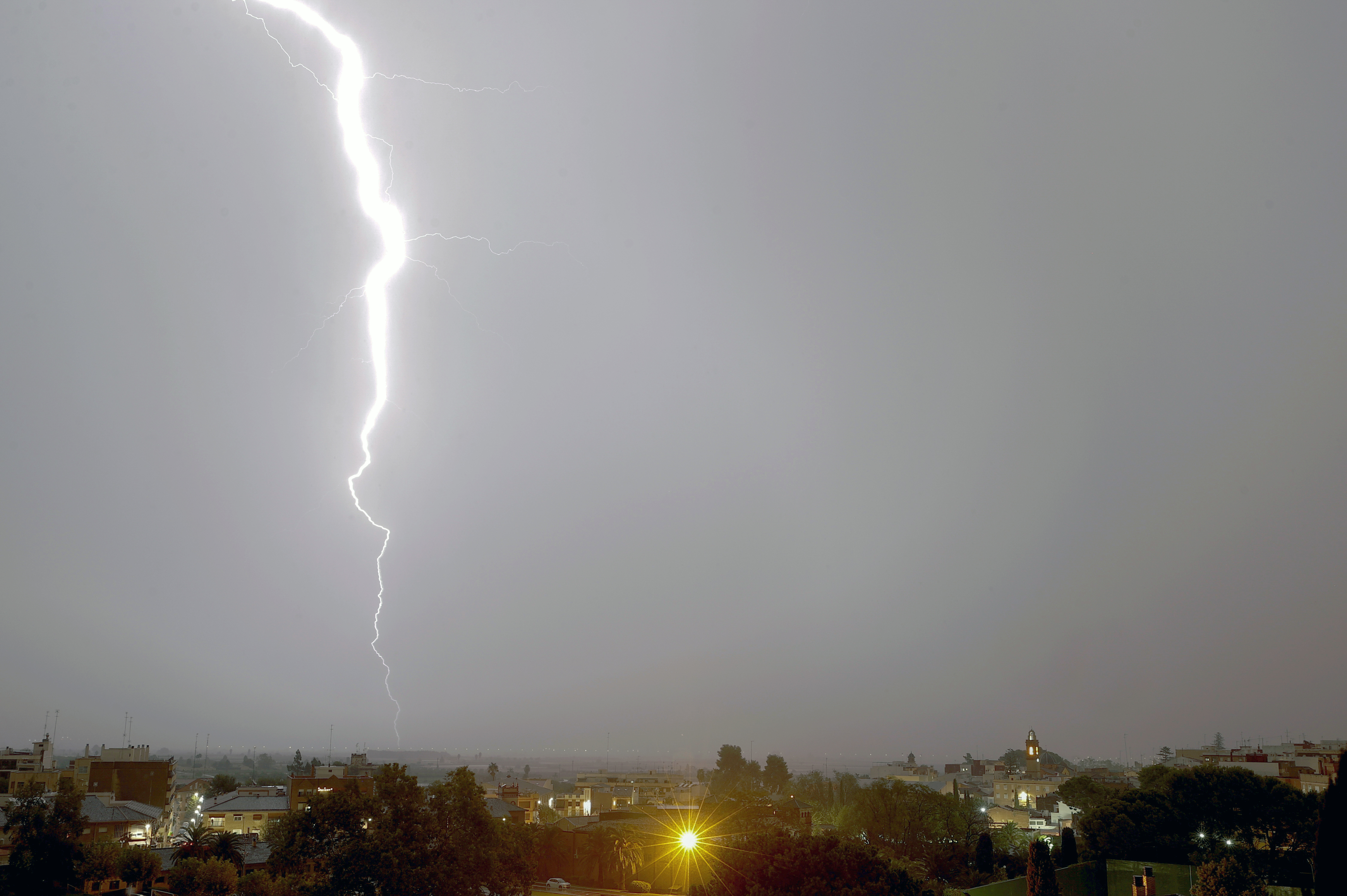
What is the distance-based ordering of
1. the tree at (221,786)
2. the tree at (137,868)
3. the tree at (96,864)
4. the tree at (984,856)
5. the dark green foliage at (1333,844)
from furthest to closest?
the tree at (221,786)
the tree at (984,856)
the tree at (137,868)
the tree at (96,864)
the dark green foliage at (1333,844)

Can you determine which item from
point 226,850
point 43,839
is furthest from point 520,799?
point 43,839

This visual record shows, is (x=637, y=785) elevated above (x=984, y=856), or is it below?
below

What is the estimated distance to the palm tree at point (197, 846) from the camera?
33.9m

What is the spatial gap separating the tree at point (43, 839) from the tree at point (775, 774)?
71.8m

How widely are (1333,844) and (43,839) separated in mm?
35840

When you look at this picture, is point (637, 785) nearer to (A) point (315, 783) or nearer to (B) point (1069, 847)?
(A) point (315, 783)

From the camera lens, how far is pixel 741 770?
315 ft

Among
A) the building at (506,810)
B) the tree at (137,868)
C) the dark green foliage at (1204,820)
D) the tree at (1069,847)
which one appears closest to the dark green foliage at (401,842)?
the tree at (137,868)

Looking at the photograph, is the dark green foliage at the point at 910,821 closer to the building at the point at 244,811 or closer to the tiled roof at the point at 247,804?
the building at the point at 244,811

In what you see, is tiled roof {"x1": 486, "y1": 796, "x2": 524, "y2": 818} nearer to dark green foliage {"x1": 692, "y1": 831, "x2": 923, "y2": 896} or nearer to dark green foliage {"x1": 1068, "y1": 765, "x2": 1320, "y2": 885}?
dark green foliage {"x1": 692, "y1": 831, "x2": 923, "y2": 896}

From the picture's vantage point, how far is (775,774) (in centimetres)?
9512

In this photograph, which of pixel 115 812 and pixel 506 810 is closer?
pixel 115 812

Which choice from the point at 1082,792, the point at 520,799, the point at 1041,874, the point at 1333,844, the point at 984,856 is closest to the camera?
the point at 1333,844

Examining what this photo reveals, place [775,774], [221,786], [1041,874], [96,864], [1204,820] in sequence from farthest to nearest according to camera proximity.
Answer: [775,774], [221,786], [1204,820], [96,864], [1041,874]
